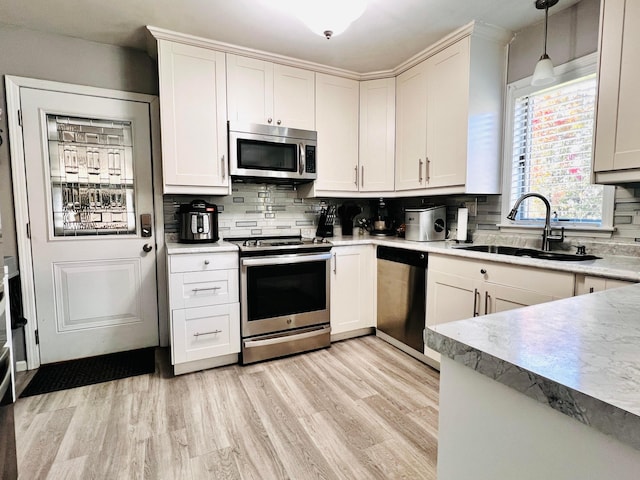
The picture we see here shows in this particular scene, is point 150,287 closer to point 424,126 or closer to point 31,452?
point 31,452

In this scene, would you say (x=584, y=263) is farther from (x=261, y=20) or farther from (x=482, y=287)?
(x=261, y=20)

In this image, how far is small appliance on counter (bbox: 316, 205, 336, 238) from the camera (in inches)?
124

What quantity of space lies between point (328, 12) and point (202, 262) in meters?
1.72

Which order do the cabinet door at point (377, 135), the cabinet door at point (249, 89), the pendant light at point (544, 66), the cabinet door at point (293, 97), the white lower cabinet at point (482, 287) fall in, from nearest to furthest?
the white lower cabinet at point (482, 287), the pendant light at point (544, 66), the cabinet door at point (249, 89), the cabinet door at point (293, 97), the cabinet door at point (377, 135)

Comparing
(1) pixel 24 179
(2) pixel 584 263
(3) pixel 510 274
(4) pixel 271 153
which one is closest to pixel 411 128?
(4) pixel 271 153

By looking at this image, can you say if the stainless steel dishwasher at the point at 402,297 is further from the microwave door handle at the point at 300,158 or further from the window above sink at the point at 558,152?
the microwave door handle at the point at 300,158

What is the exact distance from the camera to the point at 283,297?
262 centimetres

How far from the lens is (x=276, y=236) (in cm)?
317

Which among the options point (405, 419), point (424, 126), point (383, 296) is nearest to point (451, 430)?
point (405, 419)

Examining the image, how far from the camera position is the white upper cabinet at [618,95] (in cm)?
156

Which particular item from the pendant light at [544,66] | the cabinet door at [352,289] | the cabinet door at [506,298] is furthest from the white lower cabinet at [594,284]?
the cabinet door at [352,289]

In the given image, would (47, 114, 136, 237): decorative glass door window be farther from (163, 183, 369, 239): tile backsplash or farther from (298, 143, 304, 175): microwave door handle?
(298, 143, 304, 175): microwave door handle

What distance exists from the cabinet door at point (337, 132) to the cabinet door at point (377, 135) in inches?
2.8

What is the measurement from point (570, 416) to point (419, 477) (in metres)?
1.28
